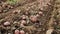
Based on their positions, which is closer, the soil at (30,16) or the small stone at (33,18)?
the soil at (30,16)

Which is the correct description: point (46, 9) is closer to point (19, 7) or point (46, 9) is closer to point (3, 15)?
point (19, 7)

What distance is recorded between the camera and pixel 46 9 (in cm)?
304

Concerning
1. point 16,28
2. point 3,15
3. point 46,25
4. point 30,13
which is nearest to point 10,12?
point 3,15

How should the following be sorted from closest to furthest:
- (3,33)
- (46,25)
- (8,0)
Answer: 1. (3,33)
2. (46,25)
3. (8,0)

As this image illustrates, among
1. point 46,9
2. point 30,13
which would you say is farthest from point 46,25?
point 46,9

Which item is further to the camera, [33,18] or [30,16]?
[30,16]

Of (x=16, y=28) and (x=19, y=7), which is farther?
(x=19, y=7)

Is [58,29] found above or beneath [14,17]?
beneath

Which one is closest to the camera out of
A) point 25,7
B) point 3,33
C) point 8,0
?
point 3,33

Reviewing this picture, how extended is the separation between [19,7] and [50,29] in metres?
0.90

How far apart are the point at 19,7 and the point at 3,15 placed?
433 millimetres

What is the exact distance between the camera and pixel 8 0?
3.26 metres

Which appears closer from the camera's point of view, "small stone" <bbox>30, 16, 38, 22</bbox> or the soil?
the soil

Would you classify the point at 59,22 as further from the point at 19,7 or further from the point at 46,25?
the point at 19,7
